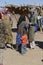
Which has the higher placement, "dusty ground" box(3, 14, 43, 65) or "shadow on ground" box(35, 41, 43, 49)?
"shadow on ground" box(35, 41, 43, 49)

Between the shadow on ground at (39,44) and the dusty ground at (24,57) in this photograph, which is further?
the shadow on ground at (39,44)

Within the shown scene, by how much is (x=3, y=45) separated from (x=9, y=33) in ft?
1.80

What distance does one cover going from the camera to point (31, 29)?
448 inches

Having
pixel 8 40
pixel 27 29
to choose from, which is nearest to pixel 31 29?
pixel 27 29

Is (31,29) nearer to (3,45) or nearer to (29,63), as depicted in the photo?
(3,45)

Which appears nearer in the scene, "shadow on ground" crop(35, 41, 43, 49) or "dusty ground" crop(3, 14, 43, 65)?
"dusty ground" crop(3, 14, 43, 65)

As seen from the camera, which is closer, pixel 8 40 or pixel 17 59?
pixel 17 59

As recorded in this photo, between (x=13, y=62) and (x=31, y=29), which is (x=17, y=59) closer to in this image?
(x=13, y=62)

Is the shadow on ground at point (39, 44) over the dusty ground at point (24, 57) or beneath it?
over

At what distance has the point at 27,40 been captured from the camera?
1112cm

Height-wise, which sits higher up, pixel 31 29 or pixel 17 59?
pixel 31 29

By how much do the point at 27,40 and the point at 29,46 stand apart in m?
0.40

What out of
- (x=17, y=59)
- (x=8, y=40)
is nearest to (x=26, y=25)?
(x=8, y=40)

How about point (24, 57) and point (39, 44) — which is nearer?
point (24, 57)
